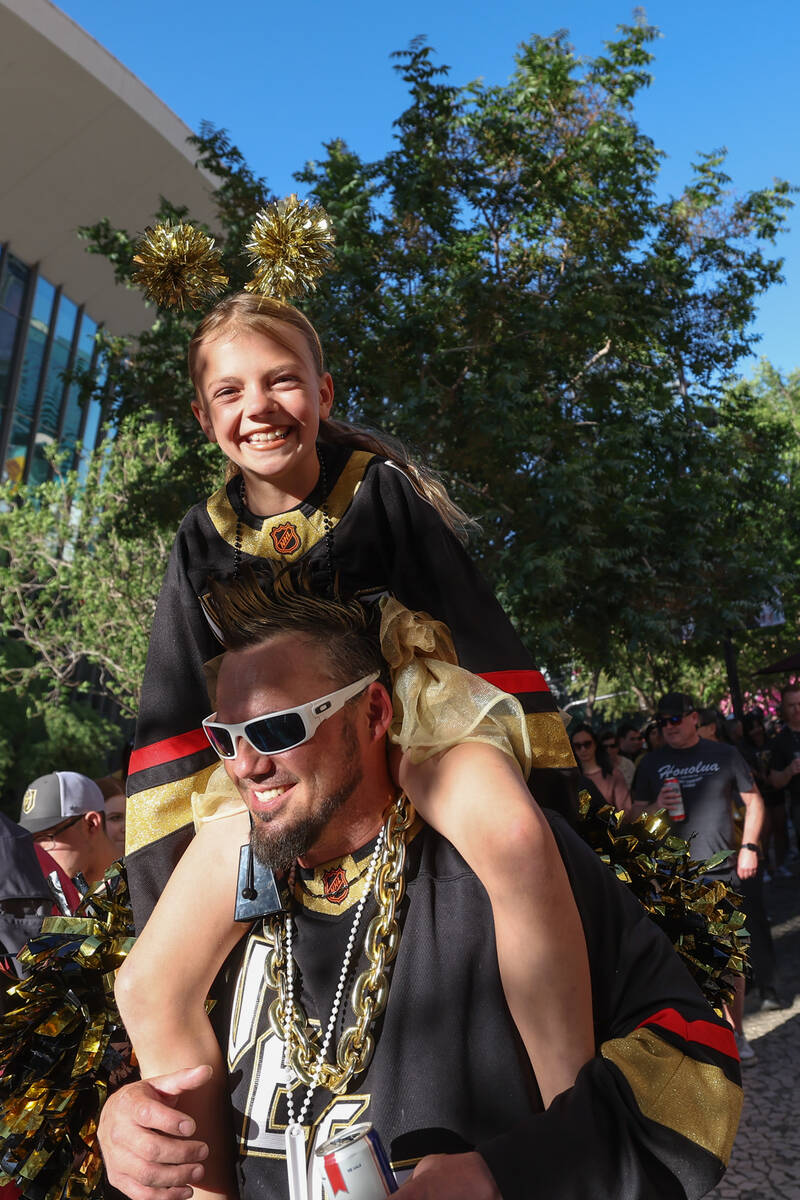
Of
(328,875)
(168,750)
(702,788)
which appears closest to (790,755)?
(702,788)

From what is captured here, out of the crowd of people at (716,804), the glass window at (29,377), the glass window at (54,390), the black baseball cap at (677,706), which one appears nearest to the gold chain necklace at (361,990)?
the crowd of people at (716,804)

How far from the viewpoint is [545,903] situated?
1866 mm

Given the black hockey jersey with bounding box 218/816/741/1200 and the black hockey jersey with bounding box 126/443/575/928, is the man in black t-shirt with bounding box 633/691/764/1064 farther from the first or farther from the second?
the black hockey jersey with bounding box 218/816/741/1200

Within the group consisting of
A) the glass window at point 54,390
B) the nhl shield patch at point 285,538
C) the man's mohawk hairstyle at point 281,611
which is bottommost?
the man's mohawk hairstyle at point 281,611

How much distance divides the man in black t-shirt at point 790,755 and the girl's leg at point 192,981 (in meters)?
8.61

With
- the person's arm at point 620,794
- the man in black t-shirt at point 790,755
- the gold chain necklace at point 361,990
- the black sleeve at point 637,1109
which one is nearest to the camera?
the black sleeve at point 637,1109

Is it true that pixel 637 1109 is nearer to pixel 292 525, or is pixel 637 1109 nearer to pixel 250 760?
pixel 250 760

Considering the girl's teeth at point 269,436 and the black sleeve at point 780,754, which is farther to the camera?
the black sleeve at point 780,754

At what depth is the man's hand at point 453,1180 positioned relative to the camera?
166 centimetres

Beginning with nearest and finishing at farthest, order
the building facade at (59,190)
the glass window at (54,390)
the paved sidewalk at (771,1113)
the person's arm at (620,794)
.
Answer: the paved sidewalk at (771,1113), the person's arm at (620,794), the building facade at (59,190), the glass window at (54,390)

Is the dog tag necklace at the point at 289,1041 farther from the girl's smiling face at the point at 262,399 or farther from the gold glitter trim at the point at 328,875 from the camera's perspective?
the girl's smiling face at the point at 262,399

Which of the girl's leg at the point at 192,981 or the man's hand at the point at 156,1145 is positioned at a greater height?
the girl's leg at the point at 192,981

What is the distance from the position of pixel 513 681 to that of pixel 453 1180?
3.26 feet

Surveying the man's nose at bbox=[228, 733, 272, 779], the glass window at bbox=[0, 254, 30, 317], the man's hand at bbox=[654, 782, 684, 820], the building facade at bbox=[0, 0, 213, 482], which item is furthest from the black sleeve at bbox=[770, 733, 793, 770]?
the glass window at bbox=[0, 254, 30, 317]
